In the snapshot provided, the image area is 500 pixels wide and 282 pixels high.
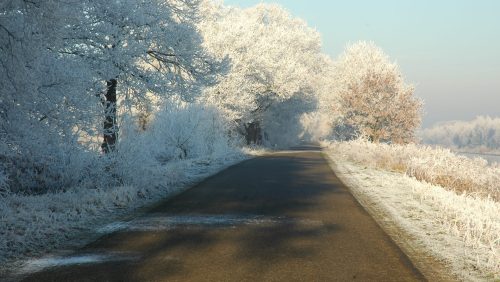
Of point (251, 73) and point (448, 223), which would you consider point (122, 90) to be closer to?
point (448, 223)

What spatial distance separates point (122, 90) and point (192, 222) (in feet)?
32.0

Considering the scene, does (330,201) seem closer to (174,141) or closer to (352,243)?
(352,243)

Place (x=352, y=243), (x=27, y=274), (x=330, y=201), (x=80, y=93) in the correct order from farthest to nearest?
(x=330, y=201), (x=80, y=93), (x=352, y=243), (x=27, y=274)

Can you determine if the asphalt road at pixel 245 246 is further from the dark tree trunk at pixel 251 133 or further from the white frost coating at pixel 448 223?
the dark tree trunk at pixel 251 133

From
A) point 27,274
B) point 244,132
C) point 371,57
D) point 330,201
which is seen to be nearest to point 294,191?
point 330,201

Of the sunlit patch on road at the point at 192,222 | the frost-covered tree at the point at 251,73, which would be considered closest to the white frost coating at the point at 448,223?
the sunlit patch on road at the point at 192,222

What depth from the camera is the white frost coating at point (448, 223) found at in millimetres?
7070

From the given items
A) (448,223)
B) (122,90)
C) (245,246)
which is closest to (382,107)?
(122,90)

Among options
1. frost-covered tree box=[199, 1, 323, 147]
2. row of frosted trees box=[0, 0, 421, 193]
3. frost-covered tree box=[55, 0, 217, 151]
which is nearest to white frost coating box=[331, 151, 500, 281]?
row of frosted trees box=[0, 0, 421, 193]

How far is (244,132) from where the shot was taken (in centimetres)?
4591

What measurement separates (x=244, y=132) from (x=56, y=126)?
34935 millimetres

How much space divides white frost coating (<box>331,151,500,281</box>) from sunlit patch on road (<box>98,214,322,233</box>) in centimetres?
215

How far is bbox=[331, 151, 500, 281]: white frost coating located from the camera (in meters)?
7.07

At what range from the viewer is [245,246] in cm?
764
